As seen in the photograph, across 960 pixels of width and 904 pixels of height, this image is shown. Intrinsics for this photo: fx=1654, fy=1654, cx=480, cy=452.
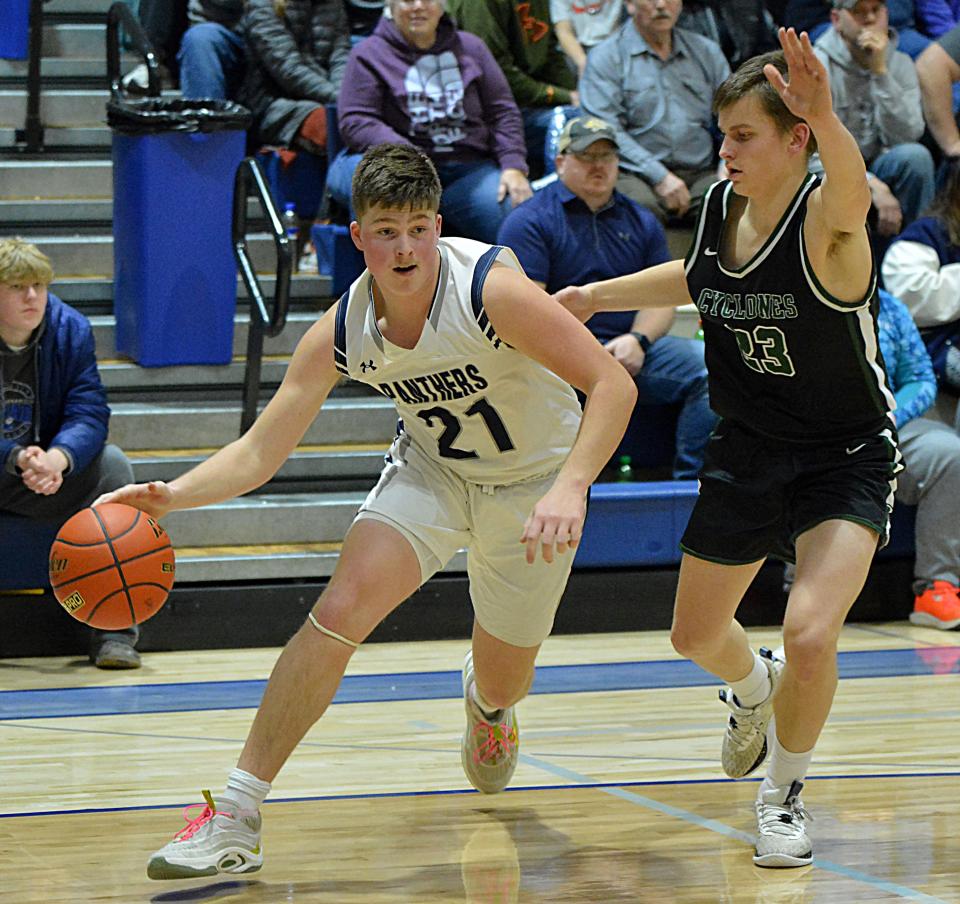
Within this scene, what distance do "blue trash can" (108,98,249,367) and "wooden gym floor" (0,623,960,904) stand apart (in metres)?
1.66

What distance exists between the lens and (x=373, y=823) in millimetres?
4066

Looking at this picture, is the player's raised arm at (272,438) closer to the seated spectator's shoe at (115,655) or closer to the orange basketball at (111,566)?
the orange basketball at (111,566)

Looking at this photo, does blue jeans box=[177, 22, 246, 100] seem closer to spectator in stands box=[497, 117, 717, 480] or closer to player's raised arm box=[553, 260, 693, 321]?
spectator in stands box=[497, 117, 717, 480]

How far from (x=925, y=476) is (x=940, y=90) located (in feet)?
7.80

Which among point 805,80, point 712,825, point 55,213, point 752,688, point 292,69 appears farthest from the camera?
point 292,69

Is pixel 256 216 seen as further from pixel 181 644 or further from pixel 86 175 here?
pixel 181 644

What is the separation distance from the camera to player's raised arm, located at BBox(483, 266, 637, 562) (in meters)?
3.47

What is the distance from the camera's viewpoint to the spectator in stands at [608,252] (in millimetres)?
6844

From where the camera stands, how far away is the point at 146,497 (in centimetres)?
378

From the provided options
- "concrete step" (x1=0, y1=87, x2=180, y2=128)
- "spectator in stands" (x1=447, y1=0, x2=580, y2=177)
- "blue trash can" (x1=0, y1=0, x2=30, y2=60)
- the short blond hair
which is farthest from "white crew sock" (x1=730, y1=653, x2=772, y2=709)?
"blue trash can" (x1=0, y1=0, x2=30, y2=60)

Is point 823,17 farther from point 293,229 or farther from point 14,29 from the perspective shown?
point 14,29

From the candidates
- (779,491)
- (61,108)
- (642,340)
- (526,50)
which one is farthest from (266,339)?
(779,491)

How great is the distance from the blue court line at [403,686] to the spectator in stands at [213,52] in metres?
3.45

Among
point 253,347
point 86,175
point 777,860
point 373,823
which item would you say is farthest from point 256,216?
point 777,860
